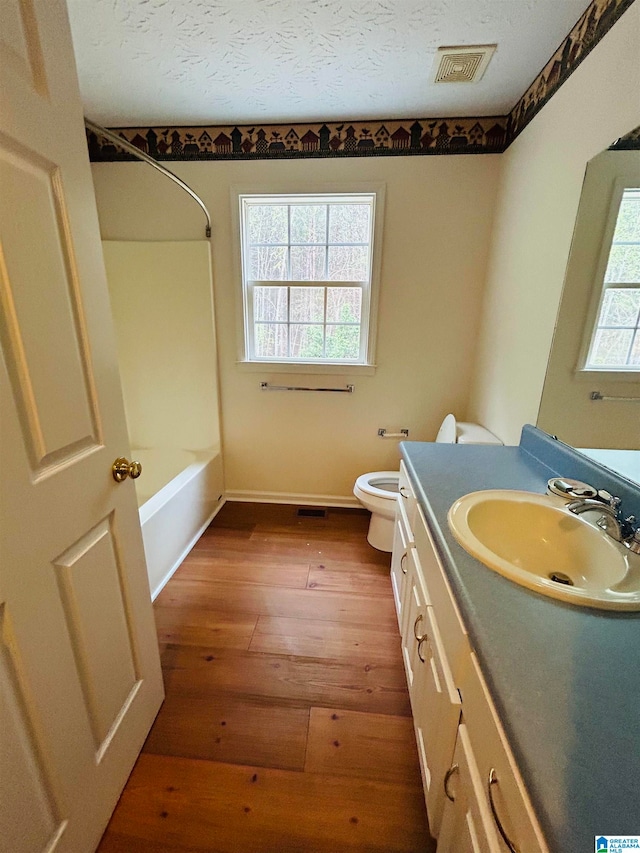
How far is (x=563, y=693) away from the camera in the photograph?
54 cm

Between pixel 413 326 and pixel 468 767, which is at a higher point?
pixel 413 326

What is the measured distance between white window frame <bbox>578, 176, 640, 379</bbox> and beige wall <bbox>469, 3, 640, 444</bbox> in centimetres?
17

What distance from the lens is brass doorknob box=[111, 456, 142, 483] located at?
0.97 metres

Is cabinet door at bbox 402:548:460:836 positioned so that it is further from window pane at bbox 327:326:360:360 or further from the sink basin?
window pane at bbox 327:326:360:360

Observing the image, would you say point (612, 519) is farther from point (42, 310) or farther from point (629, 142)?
point (42, 310)

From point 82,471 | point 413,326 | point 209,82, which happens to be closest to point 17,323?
point 82,471

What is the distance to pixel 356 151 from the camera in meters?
2.10

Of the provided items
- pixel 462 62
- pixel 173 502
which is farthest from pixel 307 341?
pixel 462 62

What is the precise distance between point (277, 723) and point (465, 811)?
78 centimetres

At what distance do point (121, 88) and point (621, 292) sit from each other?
2379mm

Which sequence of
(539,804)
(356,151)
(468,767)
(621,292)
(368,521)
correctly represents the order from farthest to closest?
1. (368,521)
2. (356,151)
3. (621,292)
4. (468,767)
5. (539,804)

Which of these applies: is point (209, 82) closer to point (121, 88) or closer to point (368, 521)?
point (121, 88)

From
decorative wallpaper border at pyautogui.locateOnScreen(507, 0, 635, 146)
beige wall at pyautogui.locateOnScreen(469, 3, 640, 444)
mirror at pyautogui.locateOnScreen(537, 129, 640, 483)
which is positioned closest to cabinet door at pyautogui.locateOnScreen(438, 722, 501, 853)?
mirror at pyautogui.locateOnScreen(537, 129, 640, 483)

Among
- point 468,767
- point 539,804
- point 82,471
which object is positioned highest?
point 82,471
